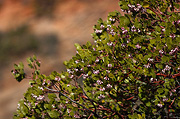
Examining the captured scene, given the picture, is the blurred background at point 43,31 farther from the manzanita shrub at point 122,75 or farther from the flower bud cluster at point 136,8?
the flower bud cluster at point 136,8

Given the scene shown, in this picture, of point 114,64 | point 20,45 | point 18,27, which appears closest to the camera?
point 114,64

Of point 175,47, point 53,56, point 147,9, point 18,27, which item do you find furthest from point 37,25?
point 175,47

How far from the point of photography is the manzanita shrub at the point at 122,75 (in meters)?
3.18

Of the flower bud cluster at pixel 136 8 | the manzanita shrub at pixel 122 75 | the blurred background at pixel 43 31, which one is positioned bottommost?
the manzanita shrub at pixel 122 75

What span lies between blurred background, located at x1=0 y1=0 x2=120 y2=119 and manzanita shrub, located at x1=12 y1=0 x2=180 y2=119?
15.7ft

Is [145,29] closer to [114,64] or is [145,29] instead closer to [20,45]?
[114,64]

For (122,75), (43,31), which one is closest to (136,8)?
(122,75)

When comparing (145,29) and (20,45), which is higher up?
(20,45)

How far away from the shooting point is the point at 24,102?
346cm

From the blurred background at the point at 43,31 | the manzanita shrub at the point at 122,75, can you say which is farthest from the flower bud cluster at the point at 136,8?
the blurred background at the point at 43,31

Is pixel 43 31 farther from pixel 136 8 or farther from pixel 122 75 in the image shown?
pixel 122 75

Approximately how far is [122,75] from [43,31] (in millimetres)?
7203

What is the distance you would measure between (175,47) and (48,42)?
22.7ft

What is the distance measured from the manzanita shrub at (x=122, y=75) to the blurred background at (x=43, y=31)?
478 cm
